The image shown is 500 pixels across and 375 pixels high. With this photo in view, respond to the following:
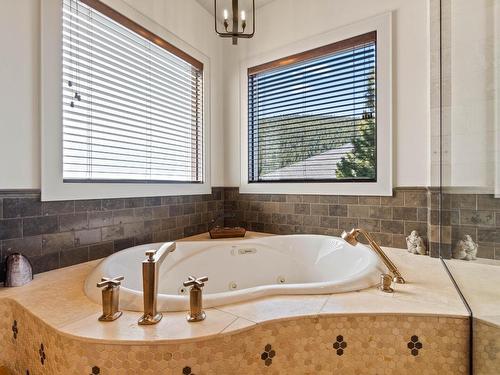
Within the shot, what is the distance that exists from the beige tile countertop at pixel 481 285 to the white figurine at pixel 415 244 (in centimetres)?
27

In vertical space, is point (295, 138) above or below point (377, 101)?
below

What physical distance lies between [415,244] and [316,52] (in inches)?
71.3

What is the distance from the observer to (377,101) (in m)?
2.03

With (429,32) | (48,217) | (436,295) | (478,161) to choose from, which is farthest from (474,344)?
(48,217)

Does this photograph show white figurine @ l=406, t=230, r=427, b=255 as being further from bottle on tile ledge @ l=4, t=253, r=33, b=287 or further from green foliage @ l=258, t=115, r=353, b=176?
bottle on tile ledge @ l=4, t=253, r=33, b=287

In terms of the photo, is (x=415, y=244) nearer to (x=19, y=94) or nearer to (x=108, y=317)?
(x=108, y=317)

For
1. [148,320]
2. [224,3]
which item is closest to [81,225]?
[148,320]

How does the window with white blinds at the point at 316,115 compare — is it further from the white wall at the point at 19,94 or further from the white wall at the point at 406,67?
the white wall at the point at 19,94

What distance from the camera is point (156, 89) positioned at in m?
2.16

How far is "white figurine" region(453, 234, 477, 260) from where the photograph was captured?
1.45m

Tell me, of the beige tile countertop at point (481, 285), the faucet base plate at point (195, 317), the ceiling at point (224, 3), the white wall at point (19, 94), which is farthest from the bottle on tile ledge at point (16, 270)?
the ceiling at point (224, 3)

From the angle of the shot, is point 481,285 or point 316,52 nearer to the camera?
point 481,285

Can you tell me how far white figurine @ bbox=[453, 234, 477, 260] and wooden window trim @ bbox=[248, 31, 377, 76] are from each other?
63.7 inches

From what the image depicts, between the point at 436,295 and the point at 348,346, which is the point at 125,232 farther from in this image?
the point at 436,295
